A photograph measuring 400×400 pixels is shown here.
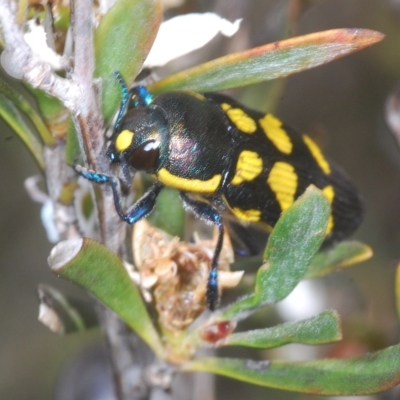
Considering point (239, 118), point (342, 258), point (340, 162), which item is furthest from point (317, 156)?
point (340, 162)

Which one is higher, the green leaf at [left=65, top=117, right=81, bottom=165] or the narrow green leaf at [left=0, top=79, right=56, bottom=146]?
the narrow green leaf at [left=0, top=79, right=56, bottom=146]

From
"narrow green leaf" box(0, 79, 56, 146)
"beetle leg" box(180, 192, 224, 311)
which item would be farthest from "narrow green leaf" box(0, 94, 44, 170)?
"beetle leg" box(180, 192, 224, 311)

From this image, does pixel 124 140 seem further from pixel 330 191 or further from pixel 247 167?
pixel 330 191

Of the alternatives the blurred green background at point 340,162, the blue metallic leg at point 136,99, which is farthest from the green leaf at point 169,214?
the blurred green background at point 340,162

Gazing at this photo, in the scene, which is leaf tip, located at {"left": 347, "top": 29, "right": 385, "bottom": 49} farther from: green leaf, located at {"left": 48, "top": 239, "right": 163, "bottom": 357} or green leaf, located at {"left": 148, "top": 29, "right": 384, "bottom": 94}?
green leaf, located at {"left": 48, "top": 239, "right": 163, "bottom": 357}

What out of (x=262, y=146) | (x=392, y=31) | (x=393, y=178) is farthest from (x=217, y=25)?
(x=393, y=178)

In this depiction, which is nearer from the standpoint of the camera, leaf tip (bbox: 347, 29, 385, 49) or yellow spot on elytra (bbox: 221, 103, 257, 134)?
leaf tip (bbox: 347, 29, 385, 49)
